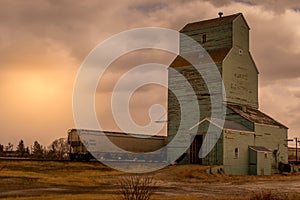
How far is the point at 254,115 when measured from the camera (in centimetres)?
4928

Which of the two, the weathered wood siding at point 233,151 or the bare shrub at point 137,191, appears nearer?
the bare shrub at point 137,191

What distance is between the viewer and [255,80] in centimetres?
5272

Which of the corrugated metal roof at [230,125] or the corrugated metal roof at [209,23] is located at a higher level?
the corrugated metal roof at [209,23]

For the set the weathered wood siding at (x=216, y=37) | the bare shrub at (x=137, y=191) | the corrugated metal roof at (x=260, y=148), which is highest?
the weathered wood siding at (x=216, y=37)

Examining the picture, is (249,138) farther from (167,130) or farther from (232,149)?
(167,130)

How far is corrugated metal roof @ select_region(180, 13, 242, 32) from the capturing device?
164ft

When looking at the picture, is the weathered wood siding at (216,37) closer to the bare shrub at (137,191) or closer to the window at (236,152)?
the window at (236,152)

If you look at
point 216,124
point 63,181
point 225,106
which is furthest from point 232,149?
point 63,181

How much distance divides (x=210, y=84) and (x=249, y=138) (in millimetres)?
7316

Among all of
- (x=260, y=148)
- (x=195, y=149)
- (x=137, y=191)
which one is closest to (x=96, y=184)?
(x=137, y=191)

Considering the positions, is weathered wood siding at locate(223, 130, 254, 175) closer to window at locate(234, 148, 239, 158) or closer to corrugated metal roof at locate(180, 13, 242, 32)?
window at locate(234, 148, 239, 158)

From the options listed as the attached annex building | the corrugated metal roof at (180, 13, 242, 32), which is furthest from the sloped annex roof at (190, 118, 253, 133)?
the corrugated metal roof at (180, 13, 242, 32)

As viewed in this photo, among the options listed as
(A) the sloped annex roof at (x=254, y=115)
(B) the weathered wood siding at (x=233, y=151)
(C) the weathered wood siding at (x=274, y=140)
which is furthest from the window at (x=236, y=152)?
(A) the sloped annex roof at (x=254, y=115)

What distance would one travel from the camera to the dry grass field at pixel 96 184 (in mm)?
21125
